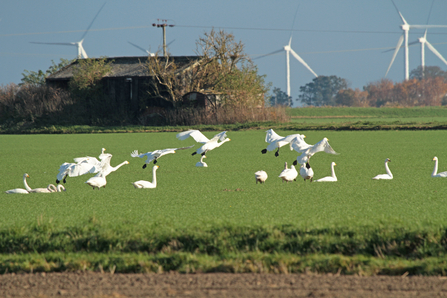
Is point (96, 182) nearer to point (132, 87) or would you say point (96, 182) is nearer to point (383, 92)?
point (132, 87)

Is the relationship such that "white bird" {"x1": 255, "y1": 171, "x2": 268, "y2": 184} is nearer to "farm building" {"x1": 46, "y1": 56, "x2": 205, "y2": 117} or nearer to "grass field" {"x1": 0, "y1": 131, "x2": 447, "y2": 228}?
"grass field" {"x1": 0, "y1": 131, "x2": 447, "y2": 228}

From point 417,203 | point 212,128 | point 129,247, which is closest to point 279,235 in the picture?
point 129,247

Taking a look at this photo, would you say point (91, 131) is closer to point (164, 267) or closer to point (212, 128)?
point (212, 128)

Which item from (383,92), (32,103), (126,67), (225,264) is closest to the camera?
(225,264)

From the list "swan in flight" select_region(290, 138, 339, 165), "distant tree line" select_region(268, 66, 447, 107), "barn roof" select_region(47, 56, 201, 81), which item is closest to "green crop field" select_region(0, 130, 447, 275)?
"swan in flight" select_region(290, 138, 339, 165)

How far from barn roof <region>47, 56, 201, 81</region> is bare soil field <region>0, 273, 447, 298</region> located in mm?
45039

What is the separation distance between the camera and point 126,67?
2069 inches

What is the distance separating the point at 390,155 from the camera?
2055cm

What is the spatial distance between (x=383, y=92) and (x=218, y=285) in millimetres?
134493

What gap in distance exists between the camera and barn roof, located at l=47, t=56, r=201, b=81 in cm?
5084

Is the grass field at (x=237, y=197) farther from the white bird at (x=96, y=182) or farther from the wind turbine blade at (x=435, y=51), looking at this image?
the wind turbine blade at (x=435, y=51)

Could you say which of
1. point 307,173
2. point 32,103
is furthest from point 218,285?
point 32,103

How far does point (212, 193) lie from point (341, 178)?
14.2 ft

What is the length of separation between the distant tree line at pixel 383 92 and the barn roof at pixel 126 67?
57818 mm
